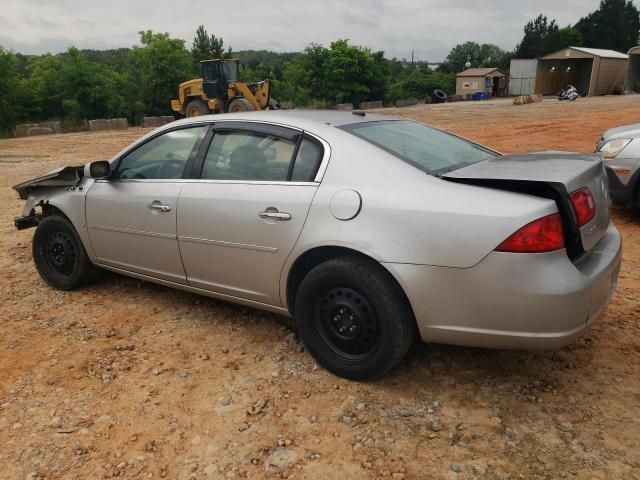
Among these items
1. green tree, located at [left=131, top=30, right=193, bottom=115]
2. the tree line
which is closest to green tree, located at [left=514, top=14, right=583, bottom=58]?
the tree line

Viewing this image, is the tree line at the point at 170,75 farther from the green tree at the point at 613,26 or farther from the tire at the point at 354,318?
the tire at the point at 354,318

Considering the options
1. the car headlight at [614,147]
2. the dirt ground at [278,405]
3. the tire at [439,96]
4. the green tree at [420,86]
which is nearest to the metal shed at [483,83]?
the tire at [439,96]

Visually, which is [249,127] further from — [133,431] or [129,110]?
[129,110]

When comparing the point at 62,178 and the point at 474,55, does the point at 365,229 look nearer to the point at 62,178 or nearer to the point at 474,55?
the point at 62,178

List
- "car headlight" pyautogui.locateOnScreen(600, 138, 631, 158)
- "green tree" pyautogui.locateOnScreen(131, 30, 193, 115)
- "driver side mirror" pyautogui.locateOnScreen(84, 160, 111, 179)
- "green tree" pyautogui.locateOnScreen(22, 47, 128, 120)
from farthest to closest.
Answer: "green tree" pyautogui.locateOnScreen(131, 30, 193, 115), "green tree" pyautogui.locateOnScreen(22, 47, 128, 120), "car headlight" pyautogui.locateOnScreen(600, 138, 631, 158), "driver side mirror" pyautogui.locateOnScreen(84, 160, 111, 179)

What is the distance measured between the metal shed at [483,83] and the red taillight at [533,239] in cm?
4809

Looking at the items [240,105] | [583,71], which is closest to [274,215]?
[240,105]

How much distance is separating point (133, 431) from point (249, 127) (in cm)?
192

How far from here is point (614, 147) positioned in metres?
5.60

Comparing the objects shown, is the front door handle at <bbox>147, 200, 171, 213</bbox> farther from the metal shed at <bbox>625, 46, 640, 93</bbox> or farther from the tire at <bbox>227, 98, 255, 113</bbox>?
the metal shed at <bbox>625, 46, 640, 93</bbox>

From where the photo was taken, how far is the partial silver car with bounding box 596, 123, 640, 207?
5367 mm

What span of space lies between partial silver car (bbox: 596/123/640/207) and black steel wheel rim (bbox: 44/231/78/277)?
5.44 m

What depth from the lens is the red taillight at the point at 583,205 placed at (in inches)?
94.3

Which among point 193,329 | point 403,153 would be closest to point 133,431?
point 193,329
